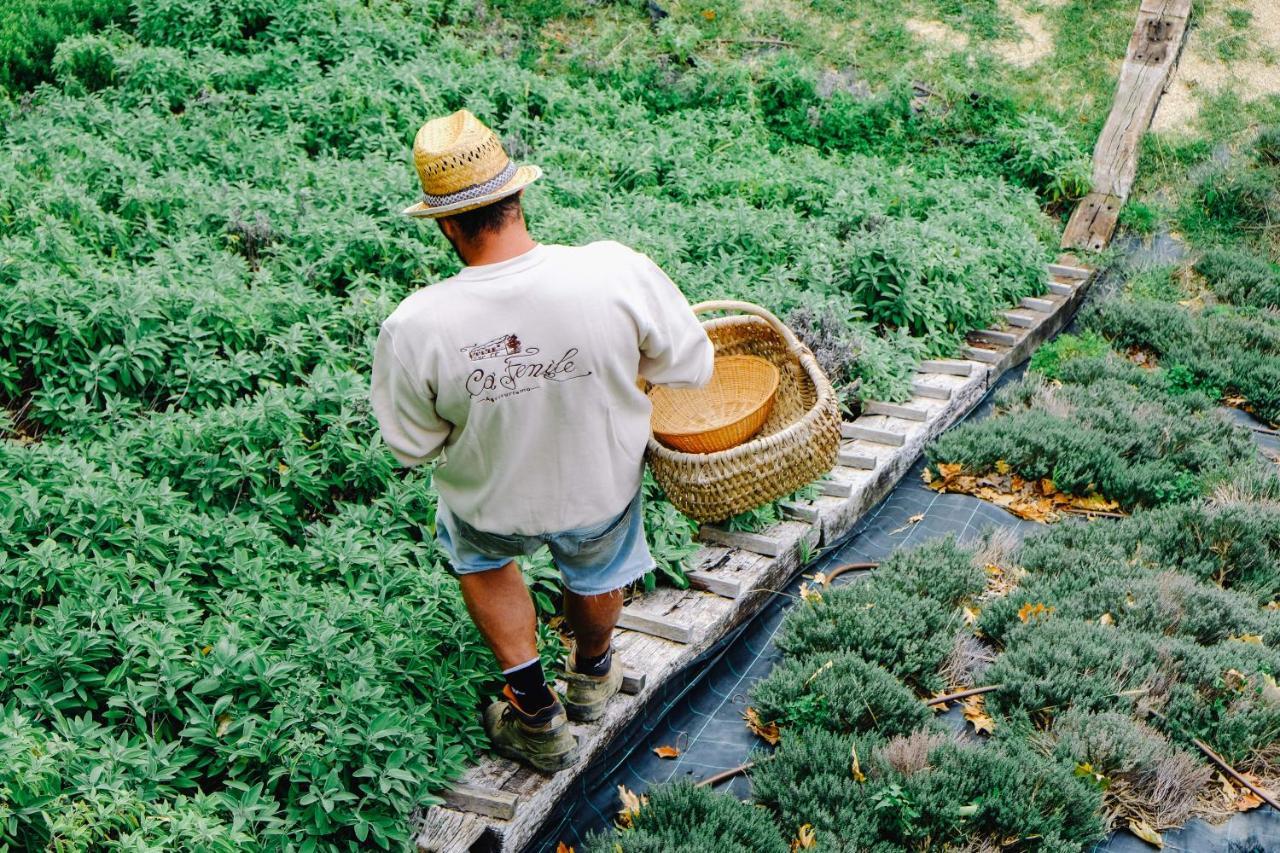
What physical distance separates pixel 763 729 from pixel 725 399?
1391mm

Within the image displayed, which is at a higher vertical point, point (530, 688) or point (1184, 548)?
point (530, 688)

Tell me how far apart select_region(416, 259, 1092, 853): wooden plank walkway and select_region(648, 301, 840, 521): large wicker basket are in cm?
85

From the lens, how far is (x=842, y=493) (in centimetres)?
567

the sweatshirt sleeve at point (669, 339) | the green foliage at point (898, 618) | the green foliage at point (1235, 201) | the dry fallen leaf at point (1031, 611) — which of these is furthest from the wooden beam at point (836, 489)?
the green foliage at point (1235, 201)

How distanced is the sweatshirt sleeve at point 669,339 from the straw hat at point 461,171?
1.58ft

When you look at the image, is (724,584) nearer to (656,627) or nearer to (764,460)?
(656,627)

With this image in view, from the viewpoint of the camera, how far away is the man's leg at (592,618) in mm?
3748

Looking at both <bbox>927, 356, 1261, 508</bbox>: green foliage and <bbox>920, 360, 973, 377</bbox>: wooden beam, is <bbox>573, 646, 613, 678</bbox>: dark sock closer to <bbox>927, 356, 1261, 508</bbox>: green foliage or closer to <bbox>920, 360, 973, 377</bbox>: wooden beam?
<bbox>927, 356, 1261, 508</bbox>: green foliage

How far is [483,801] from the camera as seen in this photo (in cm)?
365

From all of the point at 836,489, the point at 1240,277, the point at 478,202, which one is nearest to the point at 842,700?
the point at 836,489

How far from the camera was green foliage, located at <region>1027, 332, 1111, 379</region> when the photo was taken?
293 inches

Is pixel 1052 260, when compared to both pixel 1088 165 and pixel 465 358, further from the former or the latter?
pixel 465 358

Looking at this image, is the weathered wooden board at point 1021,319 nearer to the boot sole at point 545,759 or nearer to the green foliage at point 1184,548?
the green foliage at point 1184,548

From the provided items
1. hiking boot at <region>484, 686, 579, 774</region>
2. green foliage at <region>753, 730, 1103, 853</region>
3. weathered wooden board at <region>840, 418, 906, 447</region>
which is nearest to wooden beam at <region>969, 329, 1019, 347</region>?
weathered wooden board at <region>840, 418, 906, 447</region>
